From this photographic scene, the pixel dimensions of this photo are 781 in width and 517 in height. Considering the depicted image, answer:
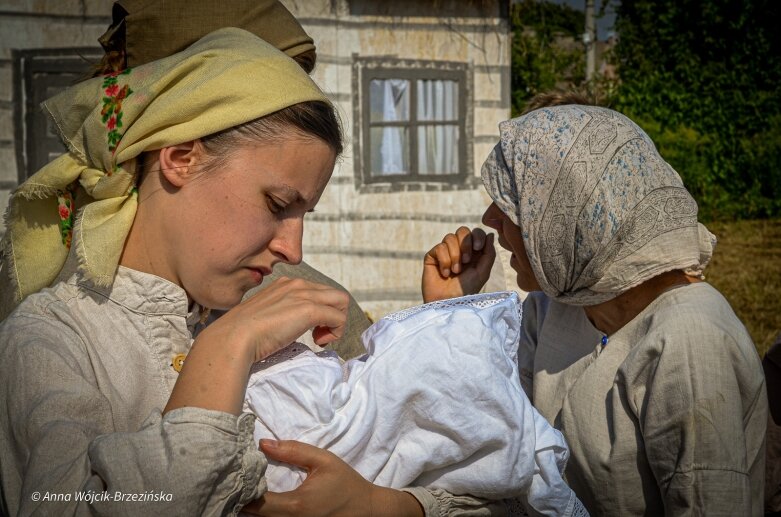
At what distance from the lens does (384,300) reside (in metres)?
7.93

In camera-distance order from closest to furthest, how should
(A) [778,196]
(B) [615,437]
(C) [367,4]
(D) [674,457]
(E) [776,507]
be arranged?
1. (D) [674,457]
2. (B) [615,437]
3. (E) [776,507]
4. (C) [367,4]
5. (A) [778,196]

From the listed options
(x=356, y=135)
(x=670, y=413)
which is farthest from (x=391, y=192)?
(x=670, y=413)

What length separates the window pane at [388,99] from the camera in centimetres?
795

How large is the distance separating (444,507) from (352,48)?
6.33 metres

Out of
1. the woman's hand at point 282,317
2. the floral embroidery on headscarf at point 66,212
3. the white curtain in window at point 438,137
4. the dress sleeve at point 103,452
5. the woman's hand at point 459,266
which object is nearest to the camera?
the dress sleeve at point 103,452

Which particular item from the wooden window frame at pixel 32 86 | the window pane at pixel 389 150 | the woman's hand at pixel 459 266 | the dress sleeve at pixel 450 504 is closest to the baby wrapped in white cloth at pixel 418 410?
the dress sleeve at pixel 450 504

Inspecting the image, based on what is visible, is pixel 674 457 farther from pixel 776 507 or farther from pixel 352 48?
pixel 352 48

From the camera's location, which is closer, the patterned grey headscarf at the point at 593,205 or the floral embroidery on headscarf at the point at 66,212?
the floral embroidery on headscarf at the point at 66,212

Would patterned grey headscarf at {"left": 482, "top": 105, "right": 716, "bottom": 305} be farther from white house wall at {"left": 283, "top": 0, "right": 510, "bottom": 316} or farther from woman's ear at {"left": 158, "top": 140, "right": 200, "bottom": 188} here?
white house wall at {"left": 283, "top": 0, "right": 510, "bottom": 316}

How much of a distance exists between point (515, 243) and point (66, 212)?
4.87 ft

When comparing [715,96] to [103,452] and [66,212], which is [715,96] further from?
[103,452]

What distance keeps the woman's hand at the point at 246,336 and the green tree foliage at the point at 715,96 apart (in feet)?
46.0

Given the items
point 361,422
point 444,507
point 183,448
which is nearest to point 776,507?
point 444,507

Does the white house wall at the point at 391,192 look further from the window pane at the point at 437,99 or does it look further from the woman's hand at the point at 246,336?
the woman's hand at the point at 246,336
